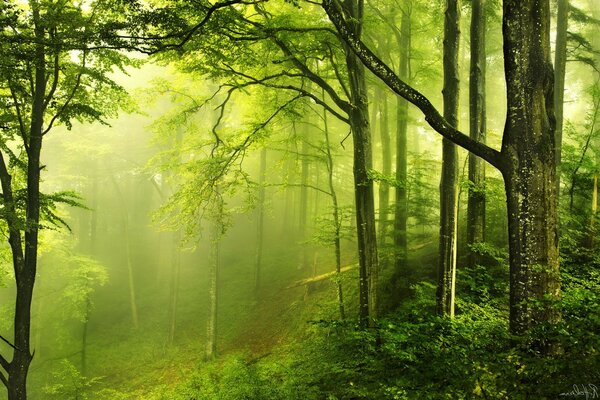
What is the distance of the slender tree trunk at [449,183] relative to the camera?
688cm

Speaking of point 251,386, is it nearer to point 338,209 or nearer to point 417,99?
point 338,209

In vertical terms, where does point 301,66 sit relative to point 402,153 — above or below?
above

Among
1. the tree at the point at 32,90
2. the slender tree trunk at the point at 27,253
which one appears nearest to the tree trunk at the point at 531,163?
the tree at the point at 32,90

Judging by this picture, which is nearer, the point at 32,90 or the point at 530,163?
the point at 530,163

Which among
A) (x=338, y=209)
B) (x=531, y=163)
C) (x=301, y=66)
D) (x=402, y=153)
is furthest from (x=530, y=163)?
(x=402, y=153)

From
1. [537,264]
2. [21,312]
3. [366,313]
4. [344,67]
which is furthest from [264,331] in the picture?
[537,264]

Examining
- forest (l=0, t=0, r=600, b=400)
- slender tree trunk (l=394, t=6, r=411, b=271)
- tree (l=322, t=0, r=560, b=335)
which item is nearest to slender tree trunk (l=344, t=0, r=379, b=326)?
forest (l=0, t=0, r=600, b=400)

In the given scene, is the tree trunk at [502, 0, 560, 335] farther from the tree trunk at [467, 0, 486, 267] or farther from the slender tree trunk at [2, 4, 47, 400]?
the slender tree trunk at [2, 4, 47, 400]

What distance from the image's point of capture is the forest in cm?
402

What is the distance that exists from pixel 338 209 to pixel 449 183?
4857 mm

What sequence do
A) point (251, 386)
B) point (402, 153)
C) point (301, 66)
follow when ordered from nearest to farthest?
point (251, 386), point (301, 66), point (402, 153)

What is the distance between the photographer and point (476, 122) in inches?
347

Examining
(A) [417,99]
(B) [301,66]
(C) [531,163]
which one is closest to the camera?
(C) [531,163]

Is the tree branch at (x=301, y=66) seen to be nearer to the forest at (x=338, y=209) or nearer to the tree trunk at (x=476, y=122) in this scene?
the forest at (x=338, y=209)
